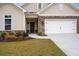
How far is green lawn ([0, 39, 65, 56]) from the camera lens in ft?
33.3

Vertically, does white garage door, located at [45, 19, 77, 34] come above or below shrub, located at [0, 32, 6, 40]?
above

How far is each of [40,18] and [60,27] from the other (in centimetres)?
264

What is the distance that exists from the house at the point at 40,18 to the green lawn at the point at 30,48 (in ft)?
5.13

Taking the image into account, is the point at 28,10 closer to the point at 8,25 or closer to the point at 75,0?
the point at 8,25

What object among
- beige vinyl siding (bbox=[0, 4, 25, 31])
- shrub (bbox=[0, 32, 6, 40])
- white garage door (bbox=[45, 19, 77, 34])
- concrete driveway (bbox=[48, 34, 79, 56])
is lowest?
concrete driveway (bbox=[48, 34, 79, 56])

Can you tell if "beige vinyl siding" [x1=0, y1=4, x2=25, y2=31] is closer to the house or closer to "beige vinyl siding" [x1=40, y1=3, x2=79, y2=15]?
the house

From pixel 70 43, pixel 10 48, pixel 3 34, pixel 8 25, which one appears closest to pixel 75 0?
pixel 10 48

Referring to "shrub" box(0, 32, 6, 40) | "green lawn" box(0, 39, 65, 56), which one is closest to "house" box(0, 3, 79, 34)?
"shrub" box(0, 32, 6, 40)

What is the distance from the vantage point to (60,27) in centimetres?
1484

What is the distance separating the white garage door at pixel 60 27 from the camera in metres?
15.0

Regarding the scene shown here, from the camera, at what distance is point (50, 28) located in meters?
15.3

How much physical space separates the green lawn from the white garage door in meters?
1.73

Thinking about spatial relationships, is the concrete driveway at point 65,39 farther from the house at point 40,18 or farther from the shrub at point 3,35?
the shrub at point 3,35

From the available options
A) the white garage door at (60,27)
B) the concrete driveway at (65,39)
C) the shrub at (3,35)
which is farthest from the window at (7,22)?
the concrete driveway at (65,39)
